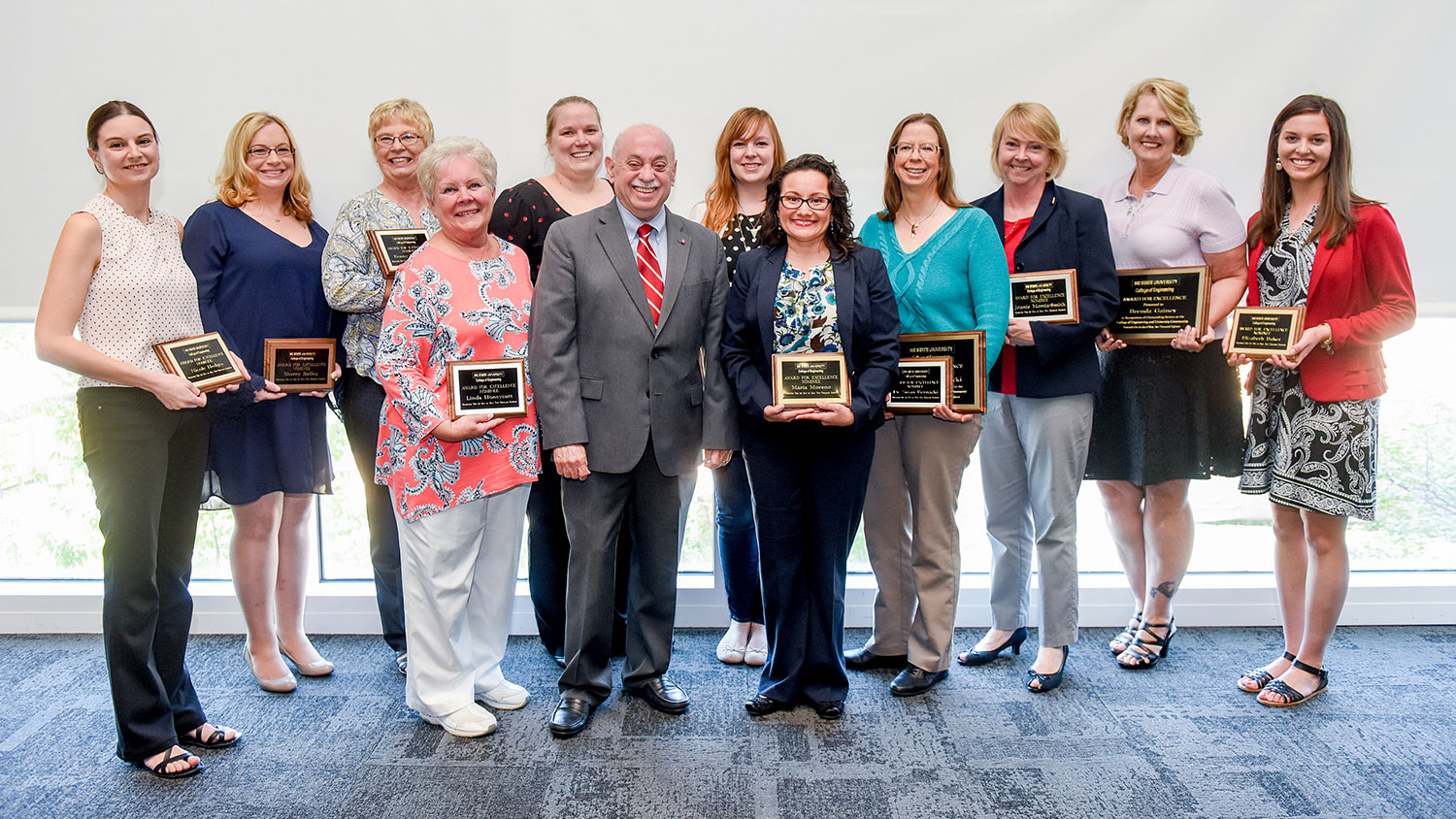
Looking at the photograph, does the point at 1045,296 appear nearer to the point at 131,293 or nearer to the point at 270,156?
the point at 270,156

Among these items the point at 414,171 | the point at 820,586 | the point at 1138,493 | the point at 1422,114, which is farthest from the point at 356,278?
the point at 1422,114

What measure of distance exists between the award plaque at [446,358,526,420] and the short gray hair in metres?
0.49

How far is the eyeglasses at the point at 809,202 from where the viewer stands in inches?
107

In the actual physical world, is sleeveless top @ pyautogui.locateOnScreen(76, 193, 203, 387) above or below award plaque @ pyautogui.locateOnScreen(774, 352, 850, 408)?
above

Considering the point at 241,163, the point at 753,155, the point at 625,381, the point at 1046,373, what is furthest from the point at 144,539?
the point at 1046,373

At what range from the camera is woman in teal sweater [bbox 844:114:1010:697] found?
291cm

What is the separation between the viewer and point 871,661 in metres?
3.31

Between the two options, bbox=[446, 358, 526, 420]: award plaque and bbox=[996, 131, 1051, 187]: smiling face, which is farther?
bbox=[996, 131, 1051, 187]: smiling face

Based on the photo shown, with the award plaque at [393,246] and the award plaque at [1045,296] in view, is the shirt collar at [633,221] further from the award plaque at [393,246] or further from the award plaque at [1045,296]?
the award plaque at [1045,296]

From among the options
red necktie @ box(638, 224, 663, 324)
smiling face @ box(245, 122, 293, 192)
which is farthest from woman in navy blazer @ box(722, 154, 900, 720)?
smiling face @ box(245, 122, 293, 192)

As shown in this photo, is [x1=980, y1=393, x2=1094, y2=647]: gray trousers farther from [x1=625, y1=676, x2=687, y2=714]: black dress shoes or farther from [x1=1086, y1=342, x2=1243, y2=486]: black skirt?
[x1=625, y1=676, x2=687, y2=714]: black dress shoes

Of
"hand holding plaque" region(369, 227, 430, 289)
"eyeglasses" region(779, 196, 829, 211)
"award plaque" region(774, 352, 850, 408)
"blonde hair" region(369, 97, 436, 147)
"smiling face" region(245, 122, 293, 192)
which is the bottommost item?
"award plaque" region(774, 352, 850, 408)

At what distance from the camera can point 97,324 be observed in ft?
8.08

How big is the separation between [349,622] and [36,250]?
1.78 metres
